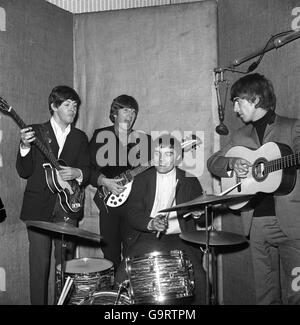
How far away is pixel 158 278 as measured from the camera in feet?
9.62

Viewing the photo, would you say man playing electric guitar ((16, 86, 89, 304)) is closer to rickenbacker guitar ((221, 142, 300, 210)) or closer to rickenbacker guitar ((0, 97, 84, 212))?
rickenbacker guitar ((0, 97, 84, 212))

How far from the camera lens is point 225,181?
3.57 m

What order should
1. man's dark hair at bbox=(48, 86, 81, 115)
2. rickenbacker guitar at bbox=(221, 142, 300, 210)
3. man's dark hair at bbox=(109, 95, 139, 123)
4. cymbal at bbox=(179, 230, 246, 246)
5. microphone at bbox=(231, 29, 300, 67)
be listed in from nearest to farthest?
cymbal at bbox=(179, 230, 246, 246)
rickenbacker guitar at bbox=(221, 142, 300, 210)
microphone at bbox=(231, 29, 300, 67)
man's dark hair at bbox=(48, 86, 81, 115)
man's dark hair at bbox=(109, 95, 139, 123)

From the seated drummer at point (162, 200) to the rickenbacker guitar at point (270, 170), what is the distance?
0.52 metres

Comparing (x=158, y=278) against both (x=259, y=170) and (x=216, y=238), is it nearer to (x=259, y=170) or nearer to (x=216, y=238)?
(x=216, y=238)

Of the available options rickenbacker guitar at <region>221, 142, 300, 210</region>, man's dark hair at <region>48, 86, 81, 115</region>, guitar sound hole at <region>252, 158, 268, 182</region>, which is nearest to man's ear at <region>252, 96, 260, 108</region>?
rickenbacker guitar at <region>221, 142, 300, 210</region>

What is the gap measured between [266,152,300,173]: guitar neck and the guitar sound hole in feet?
0.15

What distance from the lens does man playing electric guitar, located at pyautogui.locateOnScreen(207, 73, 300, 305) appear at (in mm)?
3043

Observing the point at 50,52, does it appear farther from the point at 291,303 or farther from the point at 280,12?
the point at 291,303

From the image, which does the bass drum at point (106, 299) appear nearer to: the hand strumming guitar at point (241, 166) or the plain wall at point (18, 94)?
the plain wall at point (18, 94)

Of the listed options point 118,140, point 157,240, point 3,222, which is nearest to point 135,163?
point 118,140
